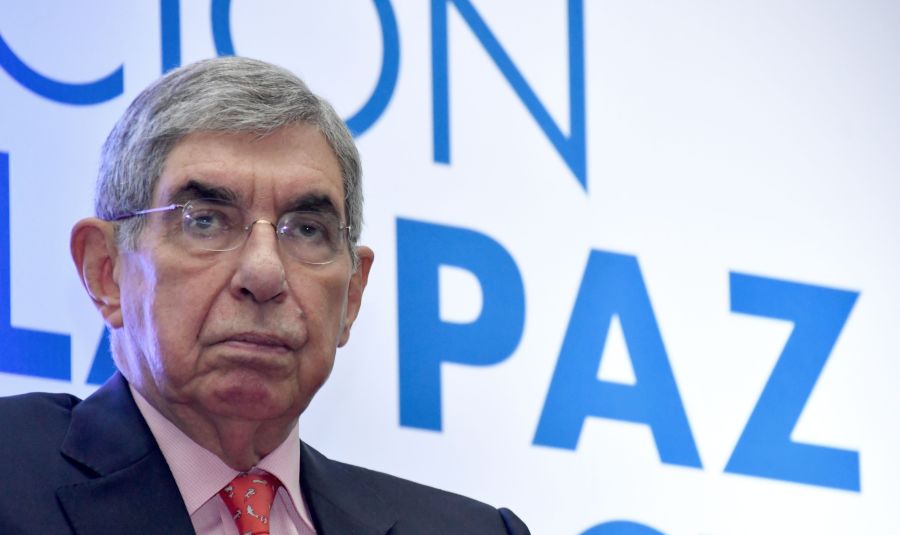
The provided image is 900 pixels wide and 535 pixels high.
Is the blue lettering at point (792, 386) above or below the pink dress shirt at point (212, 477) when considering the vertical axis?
below

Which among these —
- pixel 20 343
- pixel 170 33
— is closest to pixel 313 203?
pixel 20 343

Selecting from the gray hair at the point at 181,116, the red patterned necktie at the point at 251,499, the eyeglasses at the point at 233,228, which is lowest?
the red patterned necktie at the point at 251,499

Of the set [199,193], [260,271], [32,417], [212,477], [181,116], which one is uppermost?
[181,116]

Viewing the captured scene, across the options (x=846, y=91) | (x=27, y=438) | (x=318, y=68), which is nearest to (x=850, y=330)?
(x=846, y=91)

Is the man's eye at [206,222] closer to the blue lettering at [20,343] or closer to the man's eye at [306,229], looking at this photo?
the man's eye at [306,229]

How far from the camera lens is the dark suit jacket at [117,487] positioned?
2221 millimetres

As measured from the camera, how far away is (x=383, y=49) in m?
3.42

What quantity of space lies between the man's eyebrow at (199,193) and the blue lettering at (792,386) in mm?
1599

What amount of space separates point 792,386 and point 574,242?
0.67 metres

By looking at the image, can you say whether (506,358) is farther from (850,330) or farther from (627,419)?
(850,330)

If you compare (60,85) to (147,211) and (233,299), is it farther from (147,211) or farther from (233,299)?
(233,299)

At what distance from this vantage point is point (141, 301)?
8.08ft

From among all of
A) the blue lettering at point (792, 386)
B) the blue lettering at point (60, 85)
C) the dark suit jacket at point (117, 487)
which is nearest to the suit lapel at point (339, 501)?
the dark suit jacket at point (117, 487)

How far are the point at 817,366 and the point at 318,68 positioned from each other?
57.6 inches
